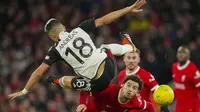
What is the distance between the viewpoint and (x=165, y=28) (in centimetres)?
1750

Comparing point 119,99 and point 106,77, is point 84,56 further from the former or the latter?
point 119,99

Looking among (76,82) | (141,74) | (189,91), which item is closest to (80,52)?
(76,82)

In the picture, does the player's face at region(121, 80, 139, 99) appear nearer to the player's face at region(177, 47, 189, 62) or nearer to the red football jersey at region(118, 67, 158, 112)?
the red football jersey at region(118, 67, 158, 112)

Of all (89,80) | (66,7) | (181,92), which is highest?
(66,7)

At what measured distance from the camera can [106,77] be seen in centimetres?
964

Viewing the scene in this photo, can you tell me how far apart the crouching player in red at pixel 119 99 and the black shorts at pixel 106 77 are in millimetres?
76

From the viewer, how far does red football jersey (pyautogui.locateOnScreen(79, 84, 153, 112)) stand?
9500 millimetres

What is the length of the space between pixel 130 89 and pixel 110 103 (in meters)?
0.40

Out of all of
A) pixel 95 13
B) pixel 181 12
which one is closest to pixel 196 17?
pixel 181 12

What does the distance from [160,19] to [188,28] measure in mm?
995

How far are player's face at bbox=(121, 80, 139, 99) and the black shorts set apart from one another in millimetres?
316

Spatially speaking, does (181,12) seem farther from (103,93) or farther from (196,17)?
(103,93)

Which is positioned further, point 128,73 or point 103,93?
point 128,73

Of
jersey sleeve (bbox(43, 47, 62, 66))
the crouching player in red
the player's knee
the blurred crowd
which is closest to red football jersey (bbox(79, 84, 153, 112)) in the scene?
the crouching player in red
